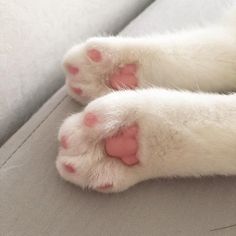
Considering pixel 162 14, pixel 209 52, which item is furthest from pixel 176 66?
pixel 162 14

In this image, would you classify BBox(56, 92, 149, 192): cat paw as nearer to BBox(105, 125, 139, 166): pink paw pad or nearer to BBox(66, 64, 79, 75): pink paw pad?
BBox(105, 125, 139, 166): pink paw pad

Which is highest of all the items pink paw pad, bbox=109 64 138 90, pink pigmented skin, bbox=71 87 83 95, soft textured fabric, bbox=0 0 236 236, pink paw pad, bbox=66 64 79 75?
pink paw pad, bbox=66 64 79 75

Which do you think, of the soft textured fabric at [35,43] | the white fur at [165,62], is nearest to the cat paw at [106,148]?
the white fur at [165,62]

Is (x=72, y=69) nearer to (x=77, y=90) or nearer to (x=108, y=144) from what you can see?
(x=77, y=90)

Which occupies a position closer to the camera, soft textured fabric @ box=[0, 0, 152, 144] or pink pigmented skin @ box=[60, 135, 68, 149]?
pink pigmented skin @ box=[60, 135, 68, 149]

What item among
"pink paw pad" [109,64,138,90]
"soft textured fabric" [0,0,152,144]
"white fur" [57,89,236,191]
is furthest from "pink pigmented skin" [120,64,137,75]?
"soft textured fabric" [0,0,152,144]

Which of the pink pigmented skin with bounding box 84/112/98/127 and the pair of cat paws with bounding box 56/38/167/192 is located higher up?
the pink pigmented skin with bounding box 84/112/98/127

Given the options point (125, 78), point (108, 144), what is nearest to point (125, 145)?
point (108, 144)
